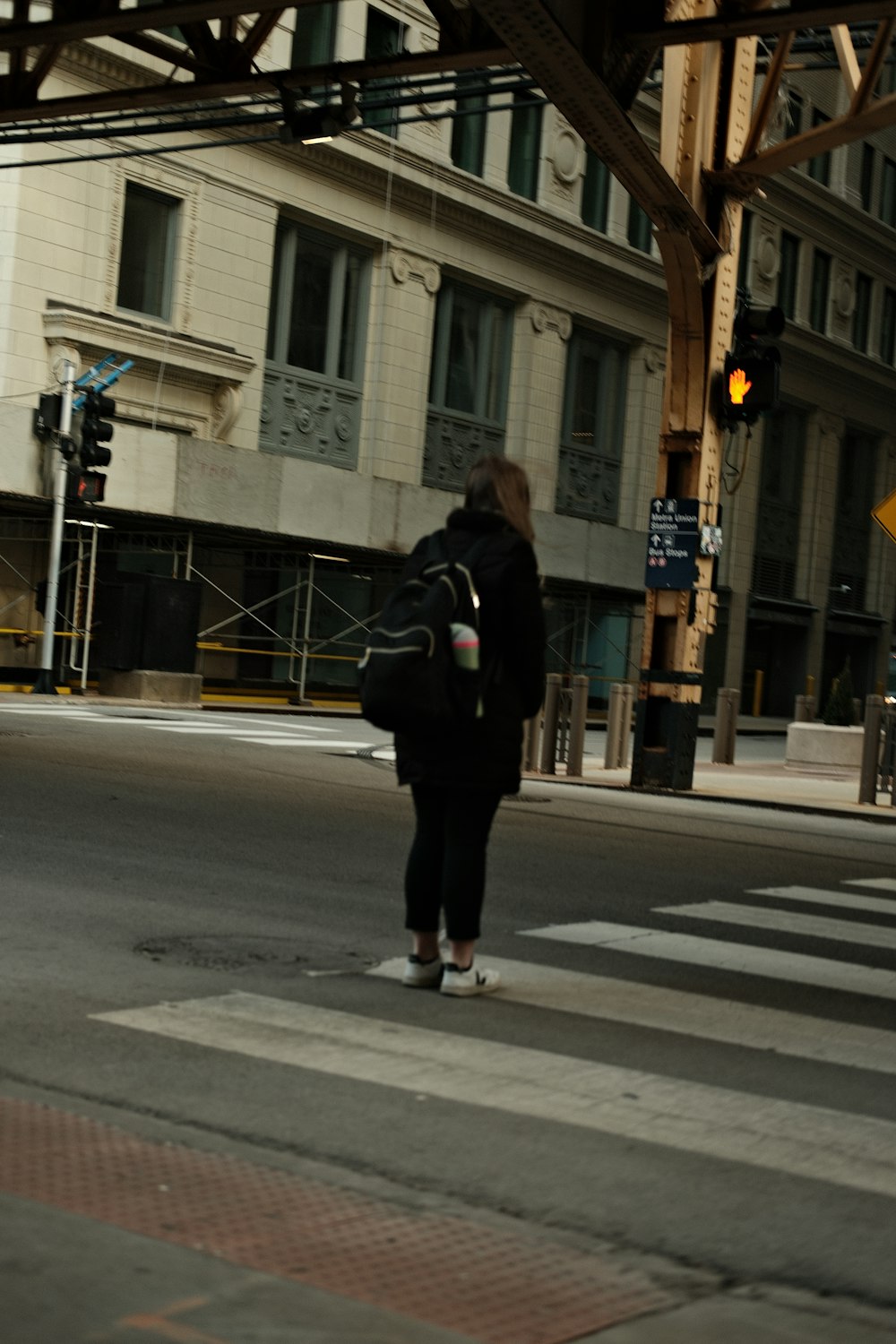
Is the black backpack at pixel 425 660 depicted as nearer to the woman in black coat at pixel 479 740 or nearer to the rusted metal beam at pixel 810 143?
Answer: the woman in black coat at pixel 479 740

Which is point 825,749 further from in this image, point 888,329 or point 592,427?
point 888,329

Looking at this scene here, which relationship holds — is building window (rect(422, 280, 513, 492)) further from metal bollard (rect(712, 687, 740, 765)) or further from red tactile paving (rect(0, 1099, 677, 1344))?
red tactile paving (rect(0, 1099, 677, 1344))

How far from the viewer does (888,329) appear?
53.5m

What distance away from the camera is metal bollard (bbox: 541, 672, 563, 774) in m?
19.3

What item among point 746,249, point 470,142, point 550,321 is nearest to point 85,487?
point 470,142

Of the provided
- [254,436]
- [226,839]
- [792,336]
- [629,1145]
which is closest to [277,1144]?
[629,1145]

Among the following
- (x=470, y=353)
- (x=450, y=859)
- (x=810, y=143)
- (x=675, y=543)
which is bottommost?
(x=450, y=859)

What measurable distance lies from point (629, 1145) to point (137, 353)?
92.1 feet

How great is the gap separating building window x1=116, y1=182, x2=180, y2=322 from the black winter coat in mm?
26663

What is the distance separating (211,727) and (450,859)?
658 inches

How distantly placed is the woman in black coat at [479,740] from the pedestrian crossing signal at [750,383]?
36.3ft

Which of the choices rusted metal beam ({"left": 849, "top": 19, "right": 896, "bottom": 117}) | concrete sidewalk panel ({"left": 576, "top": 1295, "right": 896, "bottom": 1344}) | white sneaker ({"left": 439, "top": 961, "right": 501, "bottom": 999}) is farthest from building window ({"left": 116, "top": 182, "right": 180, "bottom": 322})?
concrete sidewalk panel ({"left": 576, "top": 1295, "right": 896, "bottom": 1344})

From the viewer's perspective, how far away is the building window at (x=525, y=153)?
131 ft

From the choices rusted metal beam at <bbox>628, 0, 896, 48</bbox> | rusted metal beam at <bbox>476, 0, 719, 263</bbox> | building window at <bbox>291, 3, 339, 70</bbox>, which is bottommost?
rusted metal beam at <bbox>476, 0, 719, 263</bbox>
